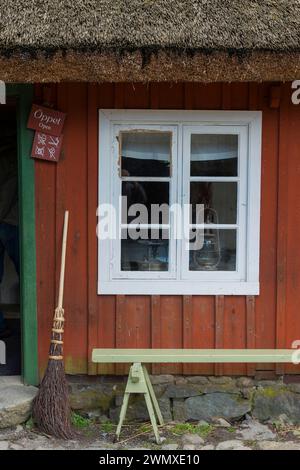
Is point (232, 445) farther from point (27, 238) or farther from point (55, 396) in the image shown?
point (27, 238)

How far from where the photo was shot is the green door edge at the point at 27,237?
4.53 metres

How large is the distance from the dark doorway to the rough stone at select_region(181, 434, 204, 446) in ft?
7.12

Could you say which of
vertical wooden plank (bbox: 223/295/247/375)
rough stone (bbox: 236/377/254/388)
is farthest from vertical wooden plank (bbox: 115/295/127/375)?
rough stone (bbox: 236/377/254/388)

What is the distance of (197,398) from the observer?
464 centimetres

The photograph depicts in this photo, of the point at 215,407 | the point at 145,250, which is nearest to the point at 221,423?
the point at 215,407

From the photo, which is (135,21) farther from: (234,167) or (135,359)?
(135,359)

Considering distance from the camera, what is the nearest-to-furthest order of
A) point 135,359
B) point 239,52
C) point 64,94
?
point 239,52 < point 135,359 < point 64,94

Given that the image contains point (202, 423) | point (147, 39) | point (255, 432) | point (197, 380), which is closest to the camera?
point (147, 39)

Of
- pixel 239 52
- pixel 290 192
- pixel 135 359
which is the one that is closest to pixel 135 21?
pixel 239 52

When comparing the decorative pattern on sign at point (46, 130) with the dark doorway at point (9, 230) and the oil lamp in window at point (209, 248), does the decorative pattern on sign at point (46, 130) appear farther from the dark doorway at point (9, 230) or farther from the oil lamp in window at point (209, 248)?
the dark doorway at point (9, 230)

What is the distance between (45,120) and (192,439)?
2.53m

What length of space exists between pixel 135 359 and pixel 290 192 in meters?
1.70

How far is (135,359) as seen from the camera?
4.23 meters

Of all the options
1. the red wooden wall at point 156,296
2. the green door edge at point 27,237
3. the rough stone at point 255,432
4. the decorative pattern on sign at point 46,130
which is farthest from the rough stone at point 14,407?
the decorative pattern on sign at point 46,130
